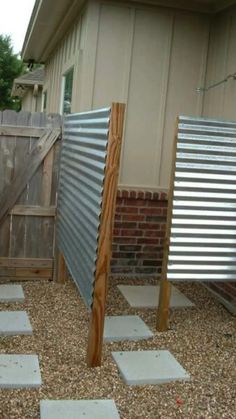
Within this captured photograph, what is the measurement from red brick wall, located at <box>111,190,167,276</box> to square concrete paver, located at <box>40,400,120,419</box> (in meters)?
2.94

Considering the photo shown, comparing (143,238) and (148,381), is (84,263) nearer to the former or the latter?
(148,381)

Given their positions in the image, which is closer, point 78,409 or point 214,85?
point 78,409

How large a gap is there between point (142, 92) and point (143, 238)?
159cm

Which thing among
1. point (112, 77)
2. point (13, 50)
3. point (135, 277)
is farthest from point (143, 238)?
point (13, 50)

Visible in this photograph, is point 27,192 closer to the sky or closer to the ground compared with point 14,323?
closer to the sky

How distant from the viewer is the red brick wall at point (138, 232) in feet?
19.5

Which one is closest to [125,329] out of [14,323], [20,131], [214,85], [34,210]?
[14,323]

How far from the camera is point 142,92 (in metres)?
5.95

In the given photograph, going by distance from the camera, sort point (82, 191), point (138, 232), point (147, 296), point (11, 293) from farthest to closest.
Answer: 1. point (138, 232)
2. point (147, 296)
3. point (11, 293)
4. point (82, 191)

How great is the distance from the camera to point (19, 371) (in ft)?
11.5

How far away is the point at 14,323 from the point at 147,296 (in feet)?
4.86

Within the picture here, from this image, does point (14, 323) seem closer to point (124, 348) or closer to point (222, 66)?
point (124, 348)

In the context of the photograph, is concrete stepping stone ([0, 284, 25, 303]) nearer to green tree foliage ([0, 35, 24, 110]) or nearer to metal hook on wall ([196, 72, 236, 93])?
metal hook on wall ([196, 72, 236, 93])

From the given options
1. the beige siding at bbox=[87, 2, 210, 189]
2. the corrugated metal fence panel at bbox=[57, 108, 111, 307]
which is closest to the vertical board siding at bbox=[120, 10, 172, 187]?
the beige siding at bbox=[87, 2, 210, 189]
